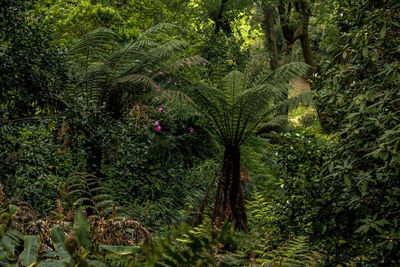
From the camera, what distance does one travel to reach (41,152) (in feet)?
9.99

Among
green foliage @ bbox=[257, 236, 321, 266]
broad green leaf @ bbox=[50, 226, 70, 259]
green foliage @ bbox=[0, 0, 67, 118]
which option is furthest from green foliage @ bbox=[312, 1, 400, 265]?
green foliage @ bbox=[0, 0, 67, 118]

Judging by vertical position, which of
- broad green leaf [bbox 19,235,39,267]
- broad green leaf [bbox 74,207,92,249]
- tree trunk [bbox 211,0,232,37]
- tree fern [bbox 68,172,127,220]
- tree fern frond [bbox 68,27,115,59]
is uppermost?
tree trunk [bbox 211,0,232,37]

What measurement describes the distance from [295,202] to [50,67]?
6.85ft

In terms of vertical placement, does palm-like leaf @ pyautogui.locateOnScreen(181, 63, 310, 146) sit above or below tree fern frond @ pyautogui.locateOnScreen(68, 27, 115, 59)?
below

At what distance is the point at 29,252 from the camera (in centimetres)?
109

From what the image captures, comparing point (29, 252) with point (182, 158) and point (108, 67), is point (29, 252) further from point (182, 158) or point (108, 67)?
point (182, 158)

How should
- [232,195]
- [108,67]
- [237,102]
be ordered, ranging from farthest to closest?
[108,67]
[237,102]
[232,195]

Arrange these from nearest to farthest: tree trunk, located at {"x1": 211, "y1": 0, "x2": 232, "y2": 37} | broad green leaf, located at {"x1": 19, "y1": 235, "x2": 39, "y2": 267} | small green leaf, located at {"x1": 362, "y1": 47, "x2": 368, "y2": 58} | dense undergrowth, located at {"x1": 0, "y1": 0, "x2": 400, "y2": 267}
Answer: broad green leaf, located at {"x1": 19, "y1": 235, "x2": 39, "y2": 267}, dense undergrowth, located at {"x1": 0, "y1": 0, "x2": 400, "y2": 267}, small green leaf, located at {"x1": 362, "y1": 47, "x2": 368, "y2": 58}, tree trunk, located at {"x1": 211, "y1": 0, "x2": 232, "y2": 37}

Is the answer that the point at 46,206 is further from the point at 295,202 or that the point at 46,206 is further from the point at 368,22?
the point at 368,22

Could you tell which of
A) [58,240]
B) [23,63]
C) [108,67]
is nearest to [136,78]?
[108,67]

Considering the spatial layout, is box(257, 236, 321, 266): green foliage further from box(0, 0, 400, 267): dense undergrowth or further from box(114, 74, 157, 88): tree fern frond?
box(114, 74, 157, 88): tree fern frond

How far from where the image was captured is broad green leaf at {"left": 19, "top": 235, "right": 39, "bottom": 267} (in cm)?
104

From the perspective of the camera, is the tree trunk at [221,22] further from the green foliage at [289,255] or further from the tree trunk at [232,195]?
the green foliage at [289,255]

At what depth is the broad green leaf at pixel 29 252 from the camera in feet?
3.42
